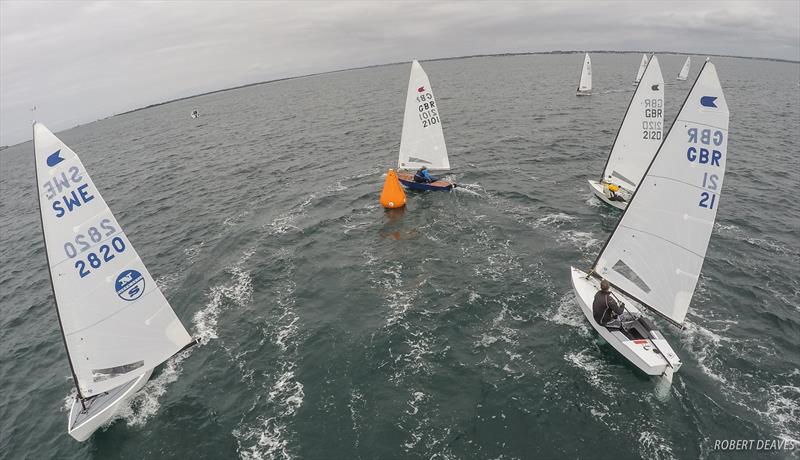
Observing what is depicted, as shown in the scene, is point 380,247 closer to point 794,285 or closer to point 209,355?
point 209,355

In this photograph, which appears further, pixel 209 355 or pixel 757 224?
pixel 757 224

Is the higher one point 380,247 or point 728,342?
point 380,247

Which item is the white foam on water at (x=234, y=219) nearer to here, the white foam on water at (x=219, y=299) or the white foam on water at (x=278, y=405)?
the white foam on water at (x=219, y=299)

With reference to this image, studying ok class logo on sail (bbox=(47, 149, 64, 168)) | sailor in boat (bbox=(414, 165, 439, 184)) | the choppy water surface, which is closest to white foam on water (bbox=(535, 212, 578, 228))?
the choppy water surface

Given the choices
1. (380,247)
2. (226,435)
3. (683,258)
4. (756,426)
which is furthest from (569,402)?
(380,247)

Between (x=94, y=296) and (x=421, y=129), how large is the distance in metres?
27.2

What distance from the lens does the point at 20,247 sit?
117 ft

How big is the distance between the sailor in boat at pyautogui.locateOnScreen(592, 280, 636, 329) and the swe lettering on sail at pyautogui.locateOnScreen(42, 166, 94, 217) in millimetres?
20657

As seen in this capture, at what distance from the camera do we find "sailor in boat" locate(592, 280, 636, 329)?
53.1 ft

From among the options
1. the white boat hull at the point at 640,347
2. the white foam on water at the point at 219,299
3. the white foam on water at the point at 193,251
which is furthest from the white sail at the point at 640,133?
the white foam on water at the point at 193,251

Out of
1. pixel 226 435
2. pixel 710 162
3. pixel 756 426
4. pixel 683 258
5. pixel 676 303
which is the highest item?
pixel 710 162

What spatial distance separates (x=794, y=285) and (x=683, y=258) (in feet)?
36.3

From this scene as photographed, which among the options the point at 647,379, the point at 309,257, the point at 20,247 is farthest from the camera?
the point at 20,247

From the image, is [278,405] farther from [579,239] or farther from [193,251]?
[579,239]
